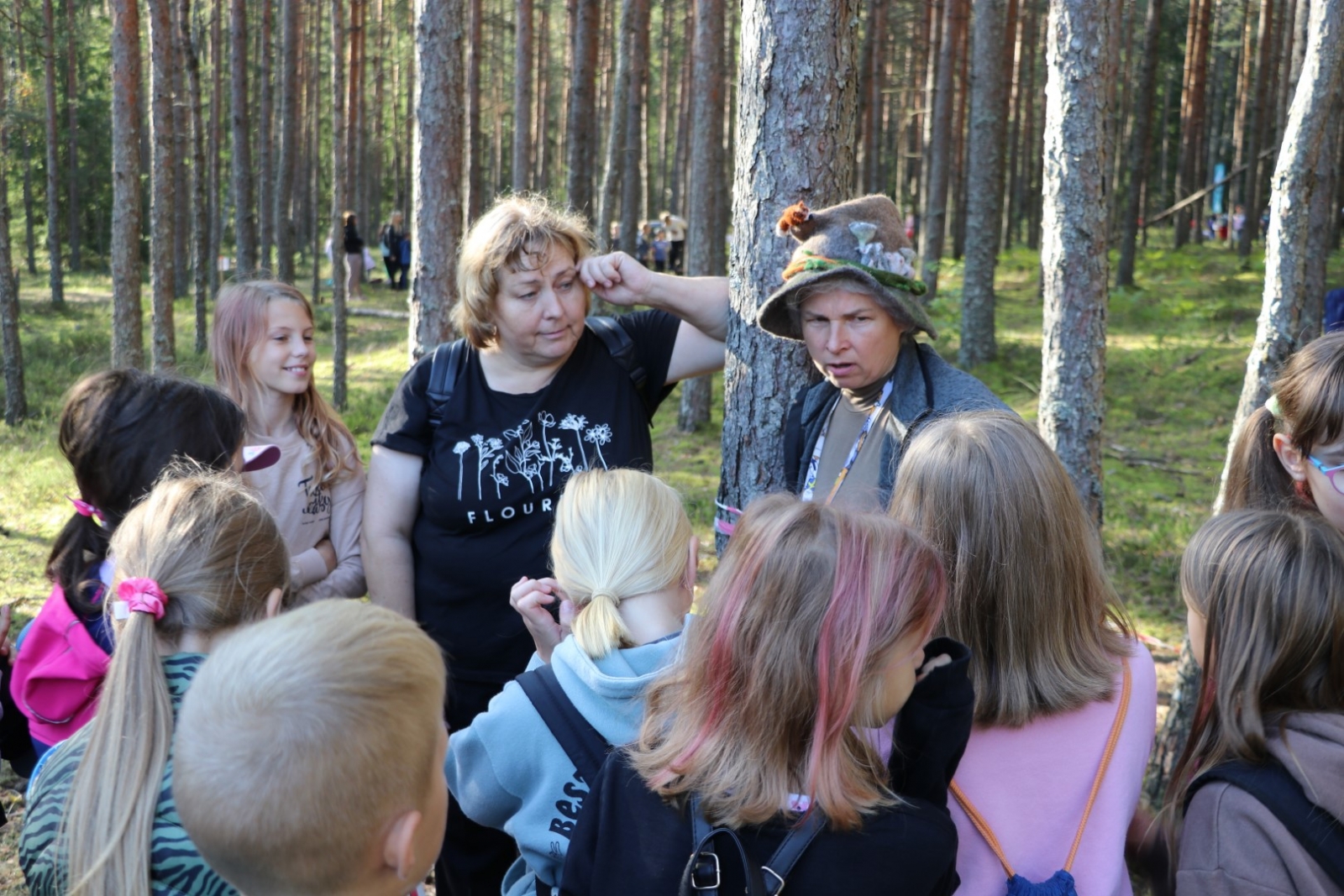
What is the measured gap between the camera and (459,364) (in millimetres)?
3008

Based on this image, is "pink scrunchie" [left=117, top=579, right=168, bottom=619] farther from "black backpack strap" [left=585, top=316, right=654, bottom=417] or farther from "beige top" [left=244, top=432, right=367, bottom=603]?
"black backpack strap" [left=585, top=316, right=654, bottom=417]

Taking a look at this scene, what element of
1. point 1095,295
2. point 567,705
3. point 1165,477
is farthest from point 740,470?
point 1165,477

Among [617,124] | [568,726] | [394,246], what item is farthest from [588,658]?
[394,246]

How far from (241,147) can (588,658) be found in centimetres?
1597

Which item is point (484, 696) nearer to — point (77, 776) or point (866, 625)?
point (77, 776)

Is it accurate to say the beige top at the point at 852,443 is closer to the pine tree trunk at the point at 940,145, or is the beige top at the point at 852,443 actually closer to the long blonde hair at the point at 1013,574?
the long blonde hair at the point at 1013,574

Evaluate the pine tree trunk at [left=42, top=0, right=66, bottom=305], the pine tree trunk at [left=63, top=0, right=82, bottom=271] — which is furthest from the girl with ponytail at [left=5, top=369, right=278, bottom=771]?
the pine tree trunk at [left=42, top=0, right=66, bottom=305]

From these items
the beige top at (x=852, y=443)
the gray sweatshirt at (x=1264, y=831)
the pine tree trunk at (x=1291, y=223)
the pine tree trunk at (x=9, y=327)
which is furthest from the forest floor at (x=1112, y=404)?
the gray sweatshirt at (x=1264, y=831)

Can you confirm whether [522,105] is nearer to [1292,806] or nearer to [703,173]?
[703,173]

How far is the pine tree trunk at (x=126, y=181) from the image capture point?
8484 mm

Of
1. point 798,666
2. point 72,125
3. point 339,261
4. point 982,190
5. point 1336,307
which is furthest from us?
point 72,125

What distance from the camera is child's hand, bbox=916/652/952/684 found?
1.62 m

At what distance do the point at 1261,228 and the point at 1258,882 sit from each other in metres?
29.4

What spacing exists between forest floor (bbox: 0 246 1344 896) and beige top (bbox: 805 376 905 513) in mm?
2322
